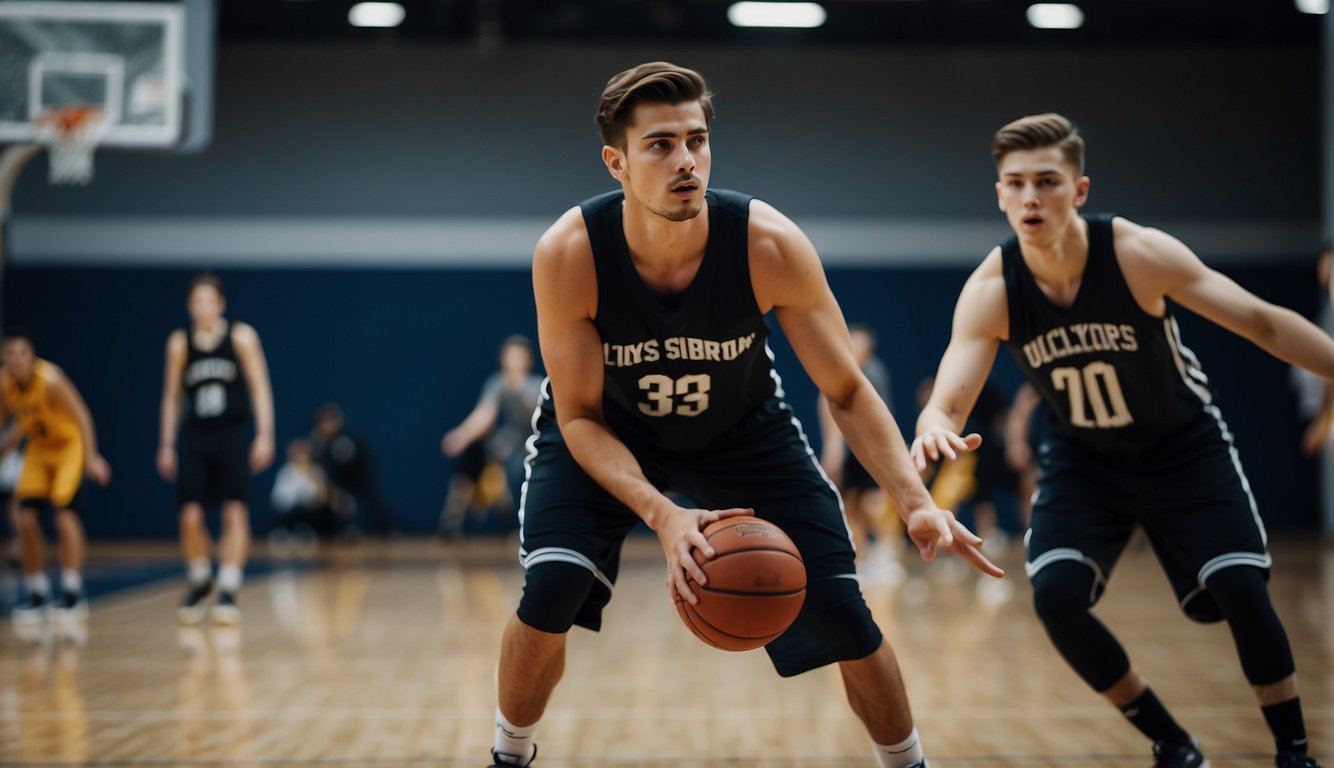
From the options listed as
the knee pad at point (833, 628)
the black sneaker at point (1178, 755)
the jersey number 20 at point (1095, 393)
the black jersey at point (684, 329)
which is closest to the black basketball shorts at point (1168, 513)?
the jersey number 20 at point (1095, 393)

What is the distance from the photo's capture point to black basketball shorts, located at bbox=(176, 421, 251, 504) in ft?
23.6

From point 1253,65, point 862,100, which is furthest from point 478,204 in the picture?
point 1253,65

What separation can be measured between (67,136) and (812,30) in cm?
944

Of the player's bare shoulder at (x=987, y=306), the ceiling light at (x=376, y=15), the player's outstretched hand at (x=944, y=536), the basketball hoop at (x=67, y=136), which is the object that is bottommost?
the player's outstretched hand at (x=944, y=536)

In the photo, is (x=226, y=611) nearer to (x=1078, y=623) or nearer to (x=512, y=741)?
(x=512, y=741)

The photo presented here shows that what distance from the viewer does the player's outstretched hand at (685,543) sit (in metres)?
2.49

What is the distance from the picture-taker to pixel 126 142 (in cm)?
797

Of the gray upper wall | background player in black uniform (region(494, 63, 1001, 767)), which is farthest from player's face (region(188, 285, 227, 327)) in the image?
the gray upper wall

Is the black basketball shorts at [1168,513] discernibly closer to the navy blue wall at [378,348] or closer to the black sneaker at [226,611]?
the black sneaker at [226,611]

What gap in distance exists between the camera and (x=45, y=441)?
7367mm

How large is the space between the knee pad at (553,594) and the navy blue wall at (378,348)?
12.9 m

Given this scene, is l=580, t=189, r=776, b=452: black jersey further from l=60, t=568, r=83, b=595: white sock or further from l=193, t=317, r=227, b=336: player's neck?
l=60, t=568, r=83, b=595: white sock

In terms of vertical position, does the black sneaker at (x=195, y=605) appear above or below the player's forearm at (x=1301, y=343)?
below

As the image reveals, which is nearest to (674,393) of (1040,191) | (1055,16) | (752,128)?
(1040,191)
